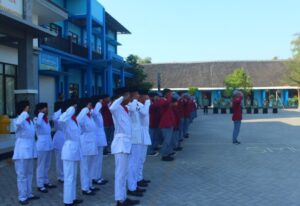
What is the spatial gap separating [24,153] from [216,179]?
3.90 m

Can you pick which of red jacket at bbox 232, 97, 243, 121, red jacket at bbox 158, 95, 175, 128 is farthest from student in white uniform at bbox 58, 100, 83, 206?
red jacket at bbox 232, 97, 243, 121

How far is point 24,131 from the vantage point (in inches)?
272

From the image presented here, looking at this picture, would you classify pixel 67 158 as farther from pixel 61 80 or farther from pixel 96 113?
pixel 61 80

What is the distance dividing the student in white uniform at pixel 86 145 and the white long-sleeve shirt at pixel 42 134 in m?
0.83

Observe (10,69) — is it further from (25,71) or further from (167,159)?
(167,159)

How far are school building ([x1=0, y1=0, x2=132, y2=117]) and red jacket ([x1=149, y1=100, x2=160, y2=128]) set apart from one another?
3.86 m

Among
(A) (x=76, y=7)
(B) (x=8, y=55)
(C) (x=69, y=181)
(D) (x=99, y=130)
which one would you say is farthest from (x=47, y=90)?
(C) (x=69, y=181)

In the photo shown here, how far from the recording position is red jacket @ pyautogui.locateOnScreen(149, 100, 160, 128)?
11.1 metres

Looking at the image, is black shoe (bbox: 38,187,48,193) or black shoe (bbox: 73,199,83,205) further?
black shoe (bbox: 38,187,48,193)

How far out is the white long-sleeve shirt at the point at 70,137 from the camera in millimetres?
6453

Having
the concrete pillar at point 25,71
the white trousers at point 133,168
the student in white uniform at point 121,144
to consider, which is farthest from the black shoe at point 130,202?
the concrete pillar at point 25,71

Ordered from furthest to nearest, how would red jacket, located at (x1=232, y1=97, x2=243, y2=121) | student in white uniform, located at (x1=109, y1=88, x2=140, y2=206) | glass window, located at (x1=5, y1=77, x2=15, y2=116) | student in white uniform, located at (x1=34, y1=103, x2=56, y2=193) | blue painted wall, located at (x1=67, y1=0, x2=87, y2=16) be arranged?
1. blue painted wall, located at (x1=67, y1=0, x2=87, y2=16)
2. glass window, located at (x1=5, y1=77, x2=15, y2=116)
3. red jacket, located at (x1=232, y1=97, x2=243, y2=121)
4. student in white uniform, located at (x1=34, y1=103, x2=56, y2=193)
5. student in white uniform, located at (x1=109, y1=88, x2=140, y2=206)

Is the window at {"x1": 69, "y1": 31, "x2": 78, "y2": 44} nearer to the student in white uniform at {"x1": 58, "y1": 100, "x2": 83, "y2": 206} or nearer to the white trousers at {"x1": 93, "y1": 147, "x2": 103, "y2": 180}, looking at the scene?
the white trousers at {"x1": 93, "y1": 147, "x2": 103, "y2": 180}

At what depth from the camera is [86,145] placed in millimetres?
7293
